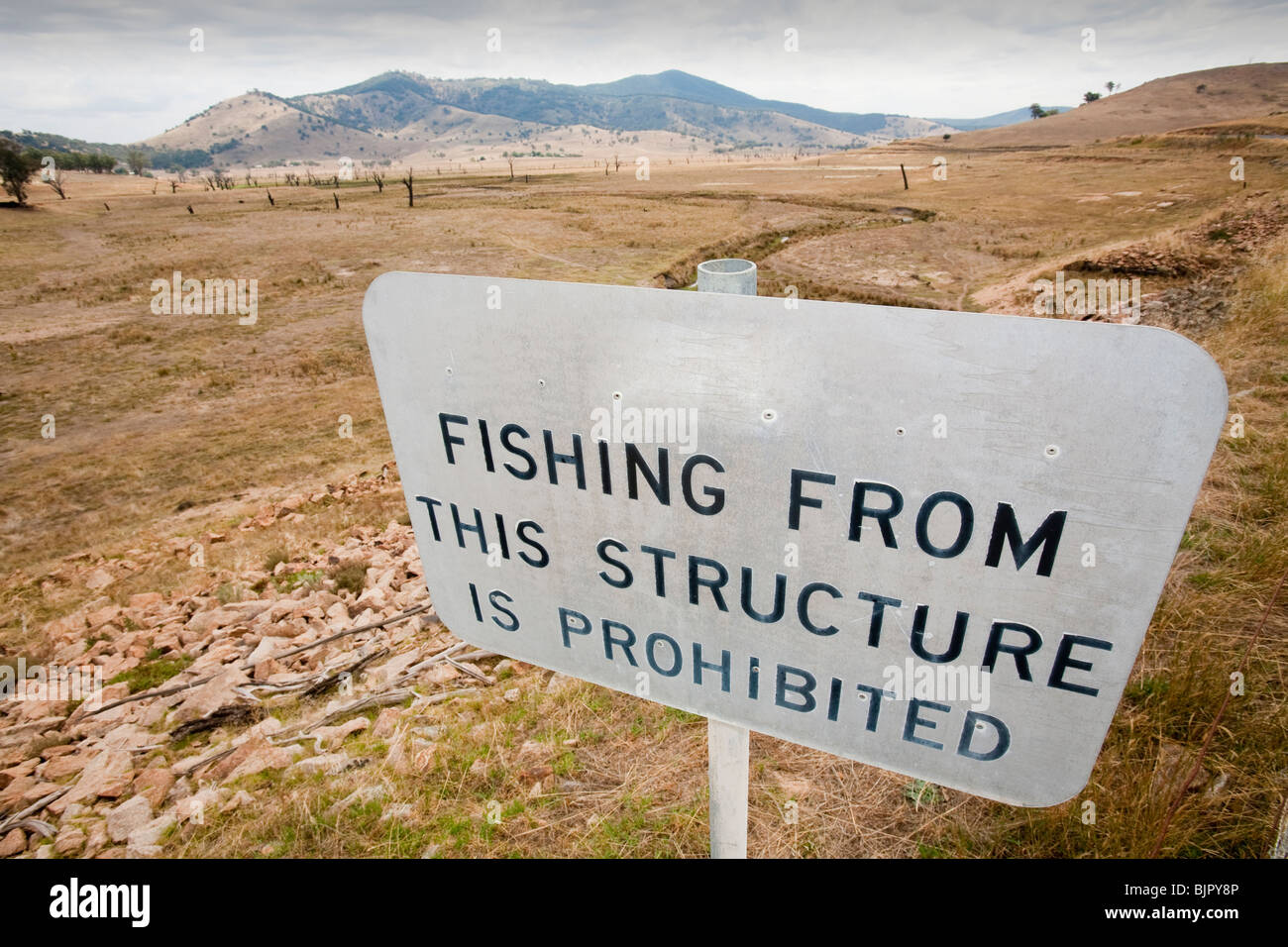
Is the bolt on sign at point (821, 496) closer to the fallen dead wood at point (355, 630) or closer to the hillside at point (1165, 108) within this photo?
the fallen dead wood at point (355, 630)

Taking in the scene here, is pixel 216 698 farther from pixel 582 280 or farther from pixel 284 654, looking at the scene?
pixel 582 280

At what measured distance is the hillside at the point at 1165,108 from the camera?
7306 cm

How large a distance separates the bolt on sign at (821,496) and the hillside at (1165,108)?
3526 inches

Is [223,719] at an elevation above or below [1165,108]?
below

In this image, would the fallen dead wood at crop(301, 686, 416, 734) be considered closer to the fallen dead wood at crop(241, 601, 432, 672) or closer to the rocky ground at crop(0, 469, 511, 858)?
the rocky ground at crop(0, 469, 511, 858)

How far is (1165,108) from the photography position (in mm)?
82250

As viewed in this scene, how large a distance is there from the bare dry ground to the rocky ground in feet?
1.11

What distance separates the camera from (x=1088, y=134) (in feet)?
246

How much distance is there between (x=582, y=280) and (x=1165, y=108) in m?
107

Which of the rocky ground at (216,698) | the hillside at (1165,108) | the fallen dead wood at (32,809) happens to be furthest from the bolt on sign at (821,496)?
the hillside at (1165,108)

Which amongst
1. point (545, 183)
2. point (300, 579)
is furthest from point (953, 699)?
point (545, 183)

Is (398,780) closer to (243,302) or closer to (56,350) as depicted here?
(56,350)

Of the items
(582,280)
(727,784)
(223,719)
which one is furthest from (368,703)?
(582,280)

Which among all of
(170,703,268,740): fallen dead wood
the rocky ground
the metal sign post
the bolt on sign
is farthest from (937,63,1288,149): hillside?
(170,703,268,740): fallen dead wood
